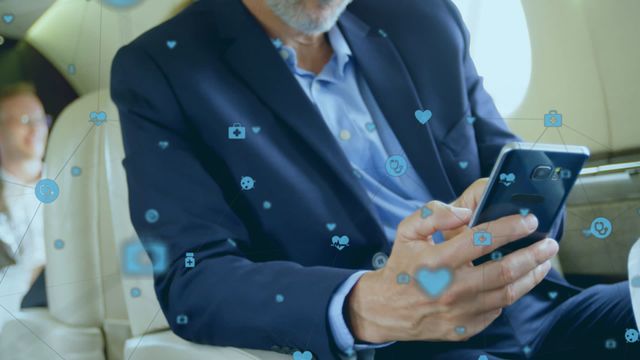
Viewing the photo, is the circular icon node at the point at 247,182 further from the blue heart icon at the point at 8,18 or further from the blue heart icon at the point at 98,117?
the blue heart icon at the point at 8,18

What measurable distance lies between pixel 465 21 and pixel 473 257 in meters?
0.37

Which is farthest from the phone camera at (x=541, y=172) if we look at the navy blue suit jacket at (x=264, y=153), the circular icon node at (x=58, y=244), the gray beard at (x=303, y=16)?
the circular icon node at (x=58, y=244)

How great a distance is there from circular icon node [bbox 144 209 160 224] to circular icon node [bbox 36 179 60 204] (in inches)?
6.1

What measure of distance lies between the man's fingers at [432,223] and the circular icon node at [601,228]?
23 centimetres

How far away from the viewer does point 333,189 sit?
3.03 ft

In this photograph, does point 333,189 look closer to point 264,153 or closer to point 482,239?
point 264,153

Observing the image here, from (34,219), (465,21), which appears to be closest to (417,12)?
(465,21)

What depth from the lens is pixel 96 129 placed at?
38.2 inches

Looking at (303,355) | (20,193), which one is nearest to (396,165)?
(303,355)

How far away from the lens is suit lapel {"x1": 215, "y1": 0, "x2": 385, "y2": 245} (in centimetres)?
92

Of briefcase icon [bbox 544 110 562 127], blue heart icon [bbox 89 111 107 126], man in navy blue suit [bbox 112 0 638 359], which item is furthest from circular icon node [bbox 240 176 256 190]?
briefcase icon [bbox 544 110 562 127]

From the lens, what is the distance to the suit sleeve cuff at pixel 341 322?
84cm

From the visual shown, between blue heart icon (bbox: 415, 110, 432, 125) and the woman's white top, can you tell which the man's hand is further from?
the woman's white top

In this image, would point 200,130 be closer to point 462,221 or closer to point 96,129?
point 96,129
